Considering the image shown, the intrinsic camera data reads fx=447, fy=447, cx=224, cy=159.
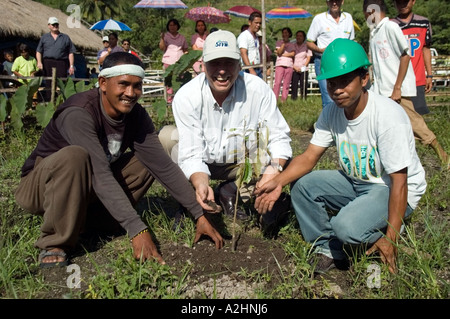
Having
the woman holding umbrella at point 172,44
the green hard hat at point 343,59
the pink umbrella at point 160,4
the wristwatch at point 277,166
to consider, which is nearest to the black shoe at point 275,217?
the wristwatch at point 277,166

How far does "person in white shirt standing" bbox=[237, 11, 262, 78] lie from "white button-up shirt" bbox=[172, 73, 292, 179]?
15.2 feet

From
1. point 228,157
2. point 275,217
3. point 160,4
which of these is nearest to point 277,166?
point 275,217

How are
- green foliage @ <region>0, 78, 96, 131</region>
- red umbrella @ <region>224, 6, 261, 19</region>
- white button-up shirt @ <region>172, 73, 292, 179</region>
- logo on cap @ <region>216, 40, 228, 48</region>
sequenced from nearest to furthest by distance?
logo on cap @ <region>216, 40, 228, 48</region>
white button-up shirt @ <region>172, 73, 292, 179</region>
green foliage @ <region>0, 78, 96, 131</region>
red umbrella @ <region>224, 6, 261, 19</region>

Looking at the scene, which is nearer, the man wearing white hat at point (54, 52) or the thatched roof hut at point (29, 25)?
the man wearing white hat at point (54, 52)

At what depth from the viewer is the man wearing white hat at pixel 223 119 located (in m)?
2.94

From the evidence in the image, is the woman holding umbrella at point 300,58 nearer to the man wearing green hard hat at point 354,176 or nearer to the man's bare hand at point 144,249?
the man wearing green hard hat at point 354,176

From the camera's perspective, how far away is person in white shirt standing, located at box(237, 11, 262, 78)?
761cm

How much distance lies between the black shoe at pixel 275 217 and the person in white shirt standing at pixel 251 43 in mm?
4900

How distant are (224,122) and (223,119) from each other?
30 millimetres

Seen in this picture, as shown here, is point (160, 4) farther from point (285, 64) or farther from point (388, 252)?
point (388, 252)

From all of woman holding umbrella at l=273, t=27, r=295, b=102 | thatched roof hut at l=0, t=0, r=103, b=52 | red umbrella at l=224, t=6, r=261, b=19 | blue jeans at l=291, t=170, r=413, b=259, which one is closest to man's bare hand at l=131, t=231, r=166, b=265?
blue jeans at l=291, t=170, r=413, b=259

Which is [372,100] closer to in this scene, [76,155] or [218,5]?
[76,155]

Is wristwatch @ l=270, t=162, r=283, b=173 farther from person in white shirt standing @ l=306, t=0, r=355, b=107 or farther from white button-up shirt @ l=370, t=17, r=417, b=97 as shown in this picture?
person in white shirt standing @ l=306, t=0, r=355, b=107

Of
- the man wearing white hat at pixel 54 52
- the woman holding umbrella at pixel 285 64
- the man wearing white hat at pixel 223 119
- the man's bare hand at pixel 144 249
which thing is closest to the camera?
the man's bare hand at pixel 144 249
